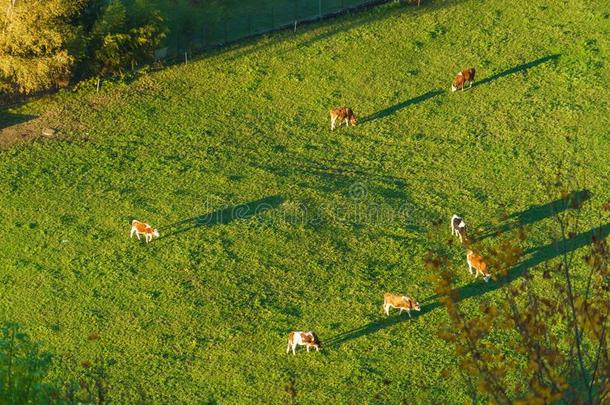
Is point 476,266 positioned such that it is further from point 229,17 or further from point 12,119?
point 229,17

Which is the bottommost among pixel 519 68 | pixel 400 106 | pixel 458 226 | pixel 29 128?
Answer: pixel 458 226

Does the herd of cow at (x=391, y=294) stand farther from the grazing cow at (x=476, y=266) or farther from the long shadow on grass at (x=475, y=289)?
the long shadow on grass at (x=475, y=289)

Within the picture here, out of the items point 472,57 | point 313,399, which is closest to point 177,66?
point 472,57

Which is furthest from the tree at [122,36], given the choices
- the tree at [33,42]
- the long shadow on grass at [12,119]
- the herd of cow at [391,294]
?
the herd of cow at [391,294]

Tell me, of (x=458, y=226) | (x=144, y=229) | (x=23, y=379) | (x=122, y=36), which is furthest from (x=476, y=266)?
(x=122, y=36)

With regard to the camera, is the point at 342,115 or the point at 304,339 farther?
the point at 342,115

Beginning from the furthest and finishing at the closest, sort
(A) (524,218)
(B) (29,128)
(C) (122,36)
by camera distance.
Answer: (C) (122,36), (B) (29,128), (A) (524,218)
